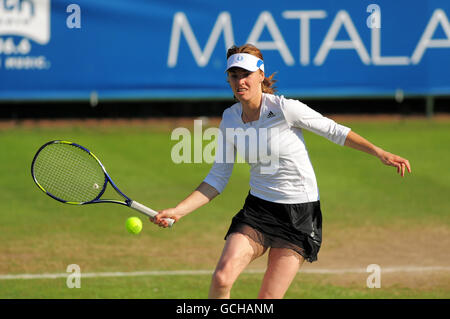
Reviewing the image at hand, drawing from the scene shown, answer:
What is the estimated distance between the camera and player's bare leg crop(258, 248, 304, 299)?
5.36m

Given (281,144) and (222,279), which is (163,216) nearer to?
(222,279)

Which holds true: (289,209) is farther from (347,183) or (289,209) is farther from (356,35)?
(356,35)

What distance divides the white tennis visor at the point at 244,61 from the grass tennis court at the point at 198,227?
2.33 metres

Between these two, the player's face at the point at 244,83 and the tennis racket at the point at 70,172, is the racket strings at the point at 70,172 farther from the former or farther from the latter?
the player's face at the point at 244,83

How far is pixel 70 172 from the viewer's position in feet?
20.9

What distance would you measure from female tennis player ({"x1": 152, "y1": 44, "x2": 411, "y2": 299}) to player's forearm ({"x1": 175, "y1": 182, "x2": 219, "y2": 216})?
0.4 inches

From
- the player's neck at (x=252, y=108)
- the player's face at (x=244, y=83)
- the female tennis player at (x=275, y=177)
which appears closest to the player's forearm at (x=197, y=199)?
the female tennis player at (x=275, y=177)

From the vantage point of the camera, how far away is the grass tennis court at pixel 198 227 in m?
7.32

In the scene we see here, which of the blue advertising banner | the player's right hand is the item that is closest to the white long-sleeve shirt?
the player's right hand

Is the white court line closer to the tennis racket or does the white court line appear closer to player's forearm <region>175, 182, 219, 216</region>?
the tennis racket

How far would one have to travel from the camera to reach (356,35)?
1549cm

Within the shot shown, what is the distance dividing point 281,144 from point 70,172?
5.86 feet
